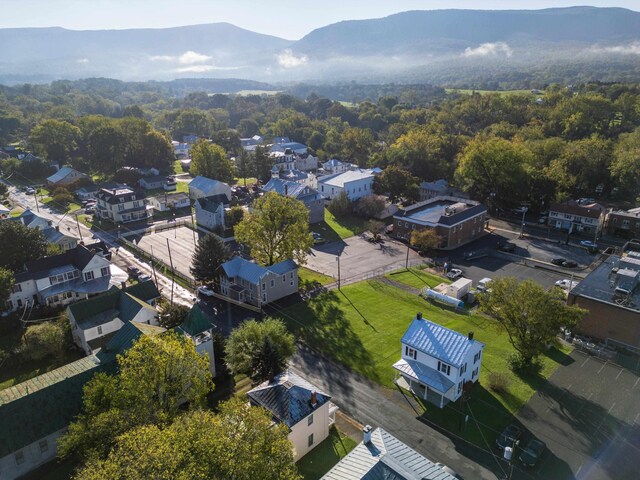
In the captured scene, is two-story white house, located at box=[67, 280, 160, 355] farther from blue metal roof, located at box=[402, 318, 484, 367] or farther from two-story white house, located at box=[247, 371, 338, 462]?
blue metal roof, located at box=[402, 318, 484, 367]

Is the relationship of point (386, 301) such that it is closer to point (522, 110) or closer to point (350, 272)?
point (350, 272)

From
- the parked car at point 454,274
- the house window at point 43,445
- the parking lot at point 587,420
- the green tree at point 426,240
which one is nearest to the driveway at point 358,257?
the green tree at point 426,240

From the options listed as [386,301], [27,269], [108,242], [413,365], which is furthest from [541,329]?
[108,242]

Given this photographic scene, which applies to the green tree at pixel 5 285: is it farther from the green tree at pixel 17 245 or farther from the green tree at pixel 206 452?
the green tree at pixel 206 452

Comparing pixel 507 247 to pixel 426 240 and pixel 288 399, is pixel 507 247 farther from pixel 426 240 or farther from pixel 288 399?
pixel 288 399

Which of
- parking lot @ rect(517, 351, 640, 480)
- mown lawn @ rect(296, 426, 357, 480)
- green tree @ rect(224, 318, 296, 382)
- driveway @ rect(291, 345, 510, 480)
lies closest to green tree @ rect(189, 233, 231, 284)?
driveway @ rect(291, 345, 510, 480)

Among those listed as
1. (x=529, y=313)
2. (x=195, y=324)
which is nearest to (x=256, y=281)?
(x=195, y=324)
